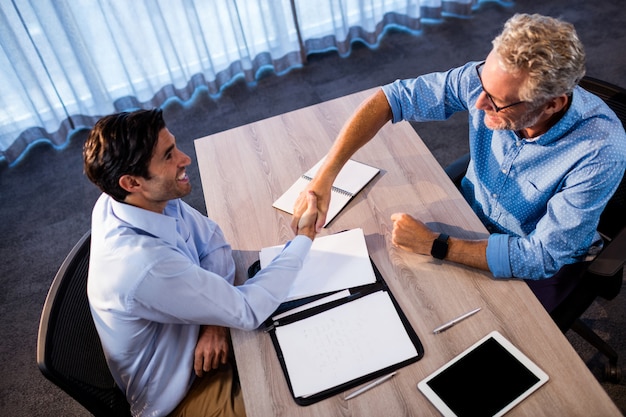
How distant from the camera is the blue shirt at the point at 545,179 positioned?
4.17 ft

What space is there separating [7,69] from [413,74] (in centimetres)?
267

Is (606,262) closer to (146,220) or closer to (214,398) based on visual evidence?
(214,398)

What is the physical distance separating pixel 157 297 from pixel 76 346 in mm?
243

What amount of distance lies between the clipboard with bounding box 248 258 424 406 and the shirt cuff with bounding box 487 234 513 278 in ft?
0.88

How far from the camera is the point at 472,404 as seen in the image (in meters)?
1.08

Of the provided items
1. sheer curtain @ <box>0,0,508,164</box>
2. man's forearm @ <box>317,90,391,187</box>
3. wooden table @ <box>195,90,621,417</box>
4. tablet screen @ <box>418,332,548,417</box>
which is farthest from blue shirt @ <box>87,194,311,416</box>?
sheer curtain @ <box>0,0,508,164</box>

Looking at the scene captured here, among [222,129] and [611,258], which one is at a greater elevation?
[611,258]

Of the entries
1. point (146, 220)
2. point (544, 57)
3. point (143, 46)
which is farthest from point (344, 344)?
point (143, 46)

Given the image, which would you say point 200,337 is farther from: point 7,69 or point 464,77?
point 7,69

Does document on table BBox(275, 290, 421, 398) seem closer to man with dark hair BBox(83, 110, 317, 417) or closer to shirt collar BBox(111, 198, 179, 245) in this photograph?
man with dark hair BBox(83, 110, 317, 417)

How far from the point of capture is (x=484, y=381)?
3.65ft

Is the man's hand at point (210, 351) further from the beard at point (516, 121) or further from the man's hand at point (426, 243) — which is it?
the beard at point (516, 121)

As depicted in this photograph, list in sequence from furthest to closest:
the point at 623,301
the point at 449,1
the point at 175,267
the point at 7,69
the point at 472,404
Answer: the point at 449,1
the point at 7,69
the point at 623,301
the point at 175,267
the point at 472,404

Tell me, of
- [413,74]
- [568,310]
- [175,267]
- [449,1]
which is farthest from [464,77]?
[449,1]
